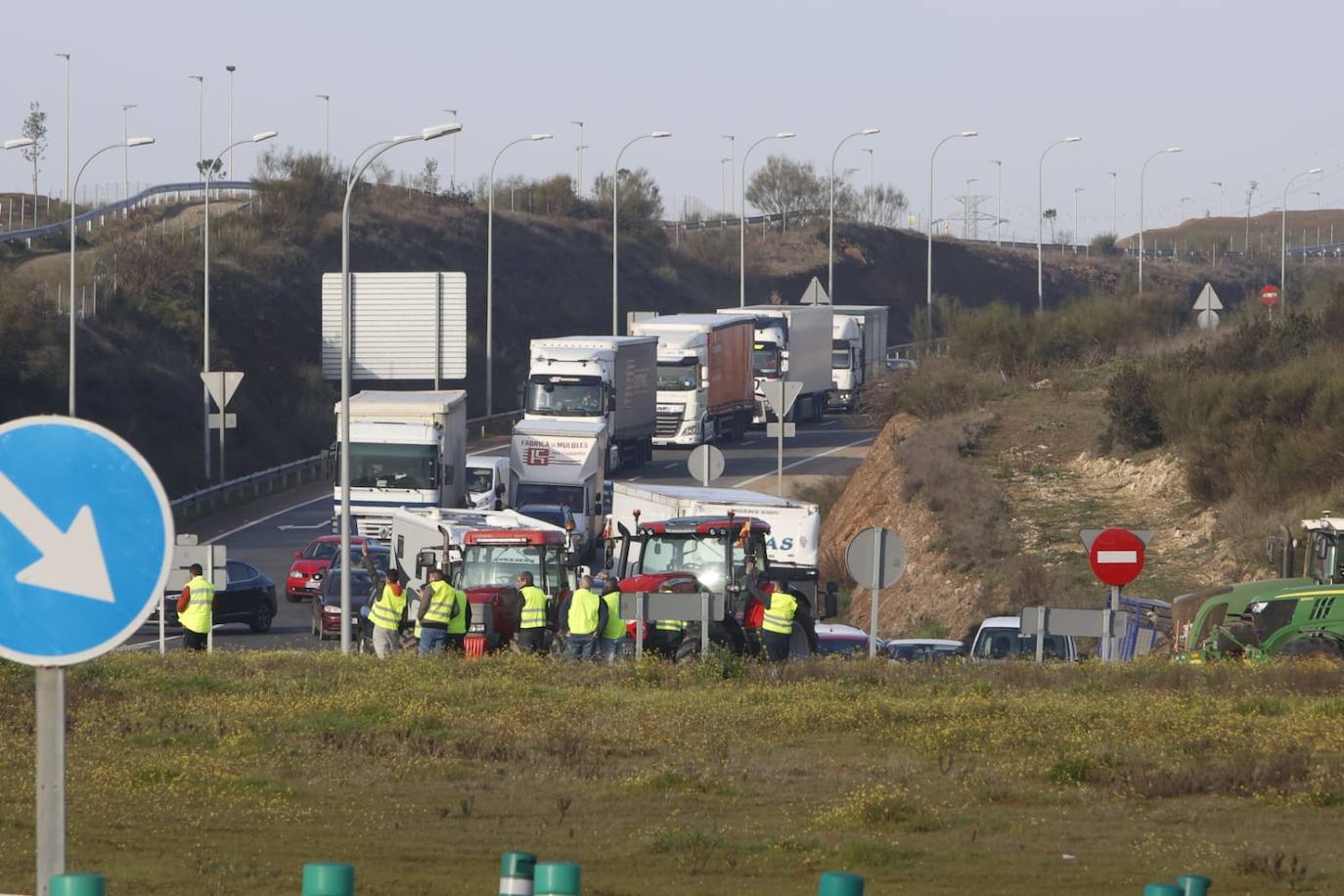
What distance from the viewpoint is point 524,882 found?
4.70 metres

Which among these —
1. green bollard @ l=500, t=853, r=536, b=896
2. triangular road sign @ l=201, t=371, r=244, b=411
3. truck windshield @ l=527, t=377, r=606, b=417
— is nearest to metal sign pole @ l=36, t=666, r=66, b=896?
green bollard @ l=500, t=853, r=536, b=896

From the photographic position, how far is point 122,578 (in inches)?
185

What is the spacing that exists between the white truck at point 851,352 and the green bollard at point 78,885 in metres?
64.3

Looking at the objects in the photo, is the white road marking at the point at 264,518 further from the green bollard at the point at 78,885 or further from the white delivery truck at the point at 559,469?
the green bollard at the point at 78,885

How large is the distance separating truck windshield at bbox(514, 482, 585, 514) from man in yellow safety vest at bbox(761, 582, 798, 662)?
19944 mm

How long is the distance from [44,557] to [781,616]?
17396 millimetres

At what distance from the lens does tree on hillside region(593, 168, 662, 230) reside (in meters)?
119

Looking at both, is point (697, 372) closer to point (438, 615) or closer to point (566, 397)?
point (566, 397)

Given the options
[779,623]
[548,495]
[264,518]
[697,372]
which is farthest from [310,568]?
[697,372]

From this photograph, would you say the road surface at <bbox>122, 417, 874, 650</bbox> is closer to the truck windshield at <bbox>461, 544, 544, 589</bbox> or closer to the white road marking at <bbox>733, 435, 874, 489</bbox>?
the white road marking at <bbox>733, 435, 874, 489</bbox>

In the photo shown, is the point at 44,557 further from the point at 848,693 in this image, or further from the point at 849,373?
the point at 849,373

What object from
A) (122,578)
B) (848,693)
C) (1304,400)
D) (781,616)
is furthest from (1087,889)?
(1304,400)

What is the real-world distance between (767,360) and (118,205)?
3864 centimetres

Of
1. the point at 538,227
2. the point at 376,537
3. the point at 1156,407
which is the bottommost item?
the point at 376,537
